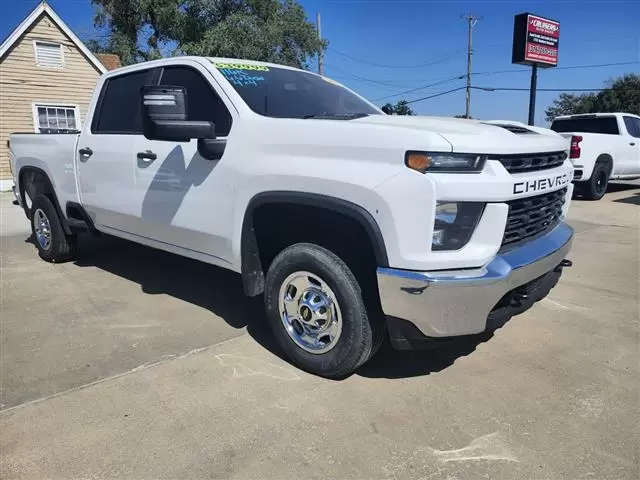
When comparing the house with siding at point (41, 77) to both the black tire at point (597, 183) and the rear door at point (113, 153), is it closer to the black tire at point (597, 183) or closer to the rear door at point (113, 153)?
the rear door at point (113, 153)

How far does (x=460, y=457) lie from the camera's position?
2490 millimetres

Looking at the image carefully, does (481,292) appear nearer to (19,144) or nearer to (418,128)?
(418,128)

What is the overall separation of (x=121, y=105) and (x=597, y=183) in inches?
404

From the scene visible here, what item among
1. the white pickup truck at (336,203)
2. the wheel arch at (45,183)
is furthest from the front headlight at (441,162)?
the wheel arch at (45,183)

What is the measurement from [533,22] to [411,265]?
21160mm

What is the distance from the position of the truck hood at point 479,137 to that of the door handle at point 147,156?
1.84m

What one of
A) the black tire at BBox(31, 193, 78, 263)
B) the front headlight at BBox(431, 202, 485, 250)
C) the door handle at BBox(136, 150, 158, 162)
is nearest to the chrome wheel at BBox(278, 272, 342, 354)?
the front headlight at BBox(431, 202, 485, 250)

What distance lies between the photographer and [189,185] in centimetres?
378

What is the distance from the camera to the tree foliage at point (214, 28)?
69.8 feet

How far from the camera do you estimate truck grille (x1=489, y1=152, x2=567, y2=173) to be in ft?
9.16

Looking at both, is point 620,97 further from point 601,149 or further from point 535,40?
point 601,149

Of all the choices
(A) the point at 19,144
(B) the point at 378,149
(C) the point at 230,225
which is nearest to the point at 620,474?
(B) the point at 378,149

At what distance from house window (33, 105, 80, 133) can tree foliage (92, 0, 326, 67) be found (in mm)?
5769

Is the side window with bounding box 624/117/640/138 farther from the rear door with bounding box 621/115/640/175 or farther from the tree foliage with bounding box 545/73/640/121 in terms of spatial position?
the tree foliage with bounding box 545/73/640/121
